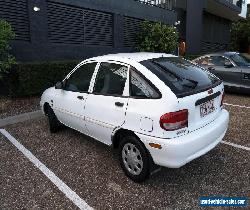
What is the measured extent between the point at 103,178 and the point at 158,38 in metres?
11.2

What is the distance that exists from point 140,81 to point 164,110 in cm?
61

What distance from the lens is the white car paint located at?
3.42 metres

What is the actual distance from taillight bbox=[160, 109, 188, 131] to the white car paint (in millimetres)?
49

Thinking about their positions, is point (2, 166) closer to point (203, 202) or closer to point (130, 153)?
point (130, 153)

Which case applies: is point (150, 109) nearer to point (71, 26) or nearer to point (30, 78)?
point (30, 78)

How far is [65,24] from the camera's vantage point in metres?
11.4

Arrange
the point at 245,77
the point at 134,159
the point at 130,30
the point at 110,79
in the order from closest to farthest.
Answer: the point at 134,159 → the point at 110,79 → the point at 245,77 → the point at 130,30

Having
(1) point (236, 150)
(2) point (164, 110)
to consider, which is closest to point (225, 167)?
(1) point (236, 150)

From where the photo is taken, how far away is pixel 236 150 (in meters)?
4.89

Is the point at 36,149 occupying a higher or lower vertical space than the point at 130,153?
lower

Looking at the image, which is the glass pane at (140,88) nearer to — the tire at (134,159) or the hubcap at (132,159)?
the tire at (134,159)

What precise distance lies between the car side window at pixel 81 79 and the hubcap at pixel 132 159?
4.25ft

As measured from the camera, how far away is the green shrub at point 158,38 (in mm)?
14047

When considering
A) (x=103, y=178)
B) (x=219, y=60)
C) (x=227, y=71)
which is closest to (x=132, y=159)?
(x=103, y=178)
